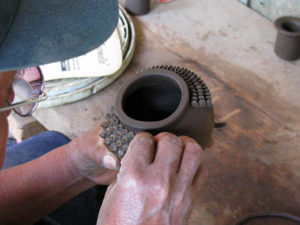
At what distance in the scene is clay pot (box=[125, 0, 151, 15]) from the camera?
1.54 m

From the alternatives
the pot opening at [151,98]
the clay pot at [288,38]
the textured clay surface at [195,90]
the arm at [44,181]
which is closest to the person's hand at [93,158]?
the arm at [44,181]

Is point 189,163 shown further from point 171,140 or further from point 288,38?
point 288,38

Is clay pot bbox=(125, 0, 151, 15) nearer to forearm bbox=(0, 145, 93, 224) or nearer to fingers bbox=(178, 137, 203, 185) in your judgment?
forearm bbox=(0, 145, 93, 224)

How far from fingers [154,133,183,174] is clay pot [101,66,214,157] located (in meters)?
0.04

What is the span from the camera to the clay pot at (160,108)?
0.81 meters

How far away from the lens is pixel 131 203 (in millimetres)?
737

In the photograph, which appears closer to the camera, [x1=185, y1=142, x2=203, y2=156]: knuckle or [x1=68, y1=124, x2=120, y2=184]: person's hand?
[x1=185, y1=142, x2=203, y2=156]: knuckle

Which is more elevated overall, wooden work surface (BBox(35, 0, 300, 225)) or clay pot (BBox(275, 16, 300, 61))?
clay pot (BBox(275, 16, 300, 61))

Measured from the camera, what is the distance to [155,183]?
73cm

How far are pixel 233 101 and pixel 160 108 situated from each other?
0.35m

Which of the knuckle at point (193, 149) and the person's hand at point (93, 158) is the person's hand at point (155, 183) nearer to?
the knuckle at point (193, 149)

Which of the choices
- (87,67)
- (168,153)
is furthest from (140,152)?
(87,67)

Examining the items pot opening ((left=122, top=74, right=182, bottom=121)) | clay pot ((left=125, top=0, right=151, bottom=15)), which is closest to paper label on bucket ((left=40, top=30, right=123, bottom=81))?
clay pot ((left=125, top=0, right=151, bottom=15))

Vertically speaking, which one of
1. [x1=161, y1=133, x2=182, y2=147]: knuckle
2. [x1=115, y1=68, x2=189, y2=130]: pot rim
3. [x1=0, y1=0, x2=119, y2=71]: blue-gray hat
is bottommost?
[x1=161, y1=133, x2=182, y2=147]: knuckle
